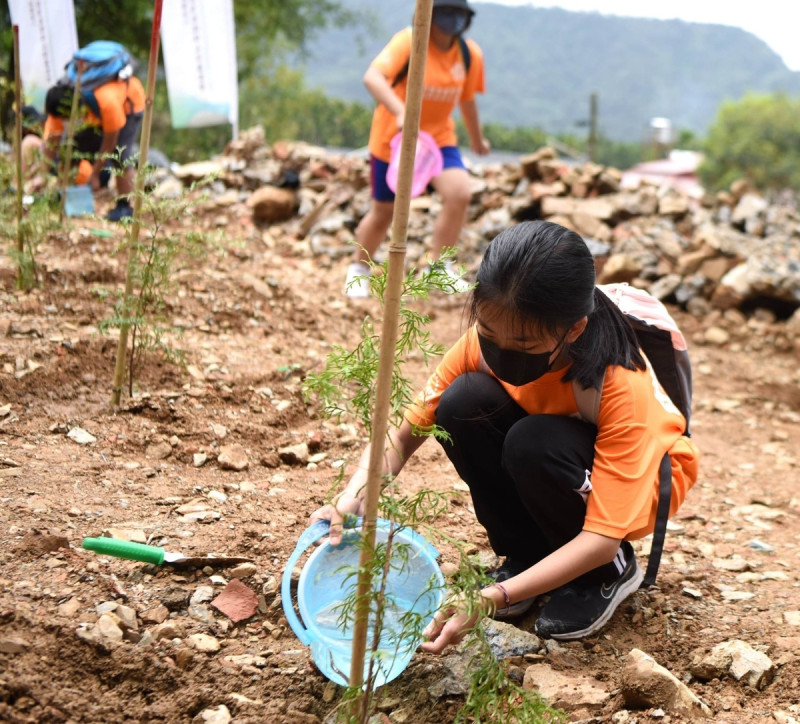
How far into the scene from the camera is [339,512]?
161 cm

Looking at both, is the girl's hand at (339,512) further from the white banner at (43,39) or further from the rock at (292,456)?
the white banner at (43,39)

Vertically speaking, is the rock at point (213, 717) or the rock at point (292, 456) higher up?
the rock at point (213, 717)

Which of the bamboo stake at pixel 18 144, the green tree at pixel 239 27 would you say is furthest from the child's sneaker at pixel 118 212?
the green tree at pixel 239 27

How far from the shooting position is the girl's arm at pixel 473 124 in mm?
4974

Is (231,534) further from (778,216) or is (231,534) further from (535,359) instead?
(778,216)

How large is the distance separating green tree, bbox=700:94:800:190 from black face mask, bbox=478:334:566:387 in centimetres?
2627

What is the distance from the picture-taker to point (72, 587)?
1.94 m

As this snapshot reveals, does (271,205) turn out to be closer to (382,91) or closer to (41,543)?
(382,91)

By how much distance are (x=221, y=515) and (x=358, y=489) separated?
865mm

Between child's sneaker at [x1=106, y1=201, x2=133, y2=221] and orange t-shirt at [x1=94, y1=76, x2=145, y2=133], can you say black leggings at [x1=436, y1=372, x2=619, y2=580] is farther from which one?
orange t-shirt at [x1=94, y1=76, x2=145, y2=133]

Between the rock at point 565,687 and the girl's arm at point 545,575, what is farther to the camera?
the rock at point 565,687

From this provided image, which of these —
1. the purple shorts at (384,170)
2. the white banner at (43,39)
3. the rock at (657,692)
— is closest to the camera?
the rock at (657,692)

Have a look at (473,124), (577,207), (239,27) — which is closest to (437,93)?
(473,124)

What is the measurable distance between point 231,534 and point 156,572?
26 cm
